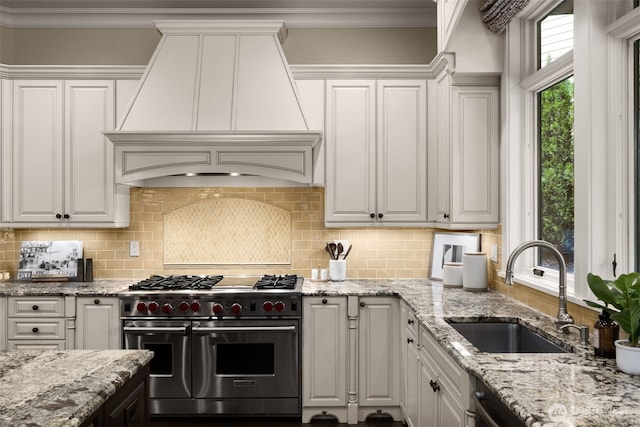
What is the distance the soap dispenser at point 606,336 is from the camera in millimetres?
2061

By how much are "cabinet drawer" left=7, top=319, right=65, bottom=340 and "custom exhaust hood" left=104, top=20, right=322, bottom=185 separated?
1124mm

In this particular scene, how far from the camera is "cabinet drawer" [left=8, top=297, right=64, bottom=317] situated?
12.9 feet

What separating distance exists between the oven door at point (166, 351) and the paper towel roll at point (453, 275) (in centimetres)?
188

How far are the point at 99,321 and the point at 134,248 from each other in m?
0.82

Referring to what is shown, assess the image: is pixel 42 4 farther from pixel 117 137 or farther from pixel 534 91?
pixel 534 91

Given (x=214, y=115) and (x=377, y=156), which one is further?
(x=377, y=156)

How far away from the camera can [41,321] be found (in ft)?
13.0

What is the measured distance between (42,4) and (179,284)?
2539mm

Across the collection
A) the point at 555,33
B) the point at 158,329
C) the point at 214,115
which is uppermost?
the point at 555,33

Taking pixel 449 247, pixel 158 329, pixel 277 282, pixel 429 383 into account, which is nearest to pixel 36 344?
pixel 158 329

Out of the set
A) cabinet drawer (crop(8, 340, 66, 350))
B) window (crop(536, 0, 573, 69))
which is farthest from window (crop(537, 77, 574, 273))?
cabinet drawer (crop(8, 340, 66, 350))

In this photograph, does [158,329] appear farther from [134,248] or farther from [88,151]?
[88,151]

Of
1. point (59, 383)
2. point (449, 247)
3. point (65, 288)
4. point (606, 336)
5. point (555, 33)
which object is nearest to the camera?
point (59, 383)

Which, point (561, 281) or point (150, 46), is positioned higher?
point (150, 46)
